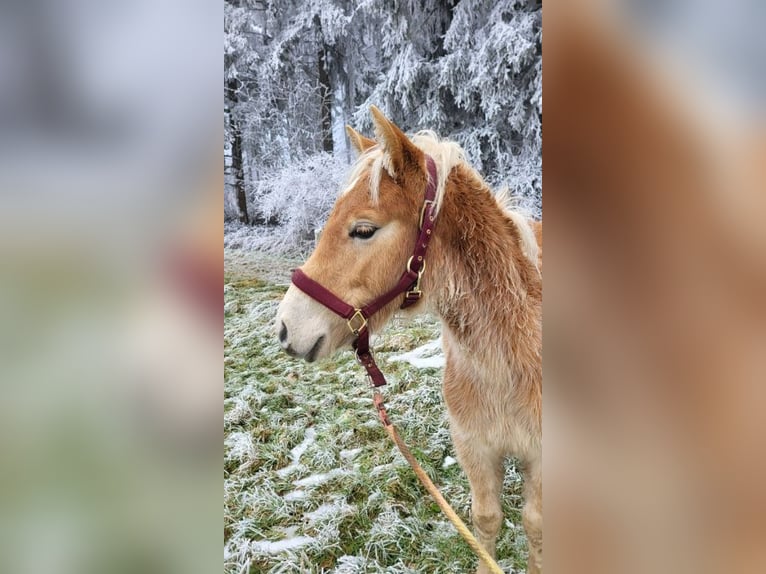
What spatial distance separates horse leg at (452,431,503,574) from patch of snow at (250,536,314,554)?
1.46 ft

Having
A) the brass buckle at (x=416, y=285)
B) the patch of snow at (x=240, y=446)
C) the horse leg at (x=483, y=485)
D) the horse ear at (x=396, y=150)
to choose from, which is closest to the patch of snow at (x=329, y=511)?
the patch of snow at (x=240, y=446)

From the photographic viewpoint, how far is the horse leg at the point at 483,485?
1.15 metres

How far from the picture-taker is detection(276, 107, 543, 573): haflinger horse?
91cm

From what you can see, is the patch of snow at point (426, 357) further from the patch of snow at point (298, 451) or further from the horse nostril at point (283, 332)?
the horse nostril at point (283, 332)

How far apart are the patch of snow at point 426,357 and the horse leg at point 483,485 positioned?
0.68 ft

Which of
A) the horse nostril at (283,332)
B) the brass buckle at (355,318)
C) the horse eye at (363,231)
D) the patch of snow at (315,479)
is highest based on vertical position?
the horse eye at (363,231)

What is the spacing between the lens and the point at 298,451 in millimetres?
1135

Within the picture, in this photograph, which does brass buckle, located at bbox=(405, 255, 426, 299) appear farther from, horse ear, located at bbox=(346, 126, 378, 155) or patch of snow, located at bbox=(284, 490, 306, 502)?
patch of snow, located at bbox=(284, 490, 306, 502)

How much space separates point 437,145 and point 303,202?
362 millimetres

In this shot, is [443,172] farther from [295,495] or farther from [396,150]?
[295,495]

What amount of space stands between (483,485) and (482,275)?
23.5 inches
